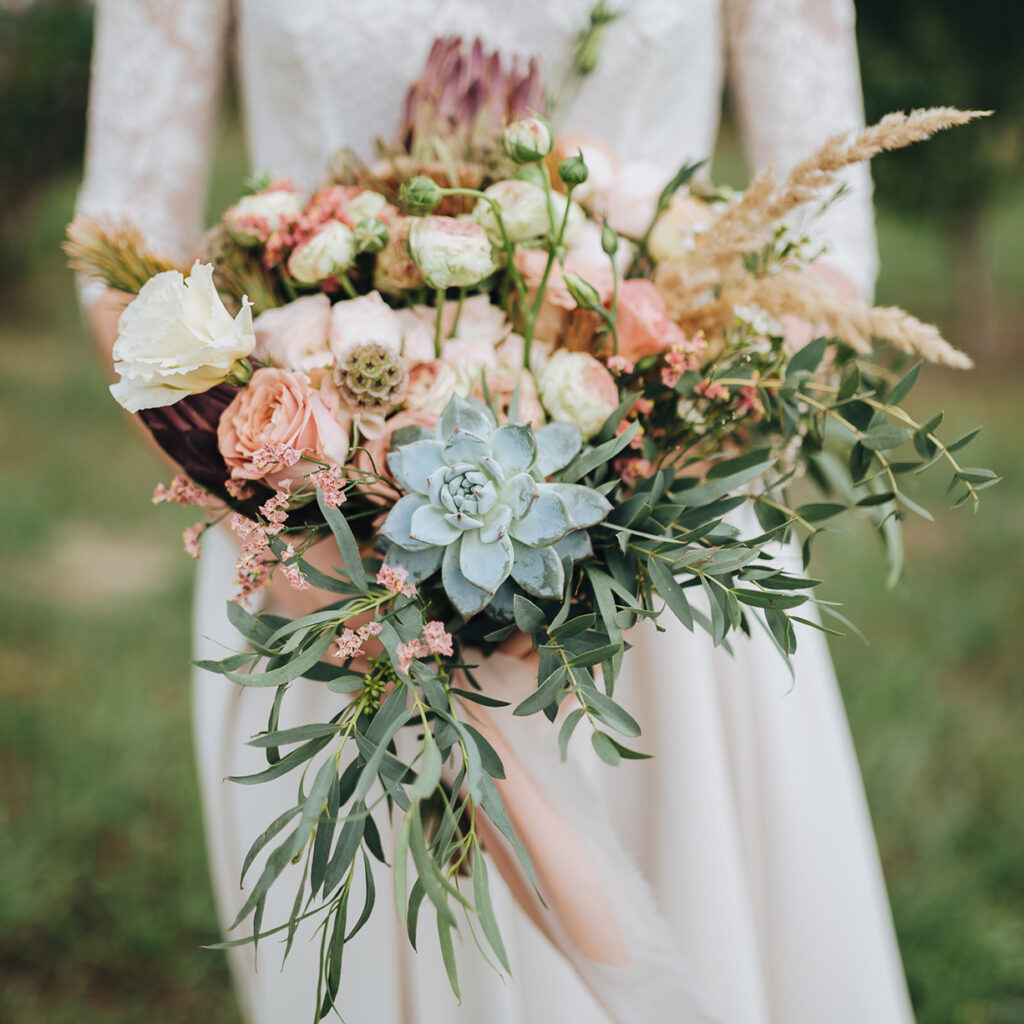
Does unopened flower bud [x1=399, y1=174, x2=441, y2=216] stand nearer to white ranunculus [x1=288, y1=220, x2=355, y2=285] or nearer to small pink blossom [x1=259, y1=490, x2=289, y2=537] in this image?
white ranunculus [x1=288, y1=220, x2=355, y2=285]

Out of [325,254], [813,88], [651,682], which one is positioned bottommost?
[651,682]

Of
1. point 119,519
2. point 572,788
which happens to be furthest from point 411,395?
point 119,519

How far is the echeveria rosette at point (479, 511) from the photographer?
754 millimetres

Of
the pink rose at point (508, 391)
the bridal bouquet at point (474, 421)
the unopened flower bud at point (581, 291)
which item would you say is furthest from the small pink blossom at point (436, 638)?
the unopened flower bud at point (581, 291)

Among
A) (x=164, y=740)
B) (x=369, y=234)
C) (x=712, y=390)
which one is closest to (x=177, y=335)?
(x=369, y=234)

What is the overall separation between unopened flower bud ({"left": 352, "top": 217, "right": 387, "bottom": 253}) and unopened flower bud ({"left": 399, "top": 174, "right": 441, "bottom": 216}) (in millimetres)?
53

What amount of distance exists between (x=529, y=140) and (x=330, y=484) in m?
0.37

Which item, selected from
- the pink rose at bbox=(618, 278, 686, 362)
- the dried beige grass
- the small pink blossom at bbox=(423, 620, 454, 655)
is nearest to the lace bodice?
the dried beige grass

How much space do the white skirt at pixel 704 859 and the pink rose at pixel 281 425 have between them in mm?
531

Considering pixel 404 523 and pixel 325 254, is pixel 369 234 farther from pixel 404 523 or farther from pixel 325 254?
pixel 404 523

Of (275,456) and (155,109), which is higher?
(155,109)

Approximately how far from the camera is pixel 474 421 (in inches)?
30.9

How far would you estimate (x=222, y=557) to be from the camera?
57.4 inches

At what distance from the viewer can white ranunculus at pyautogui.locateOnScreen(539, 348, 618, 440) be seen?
2.84ft
